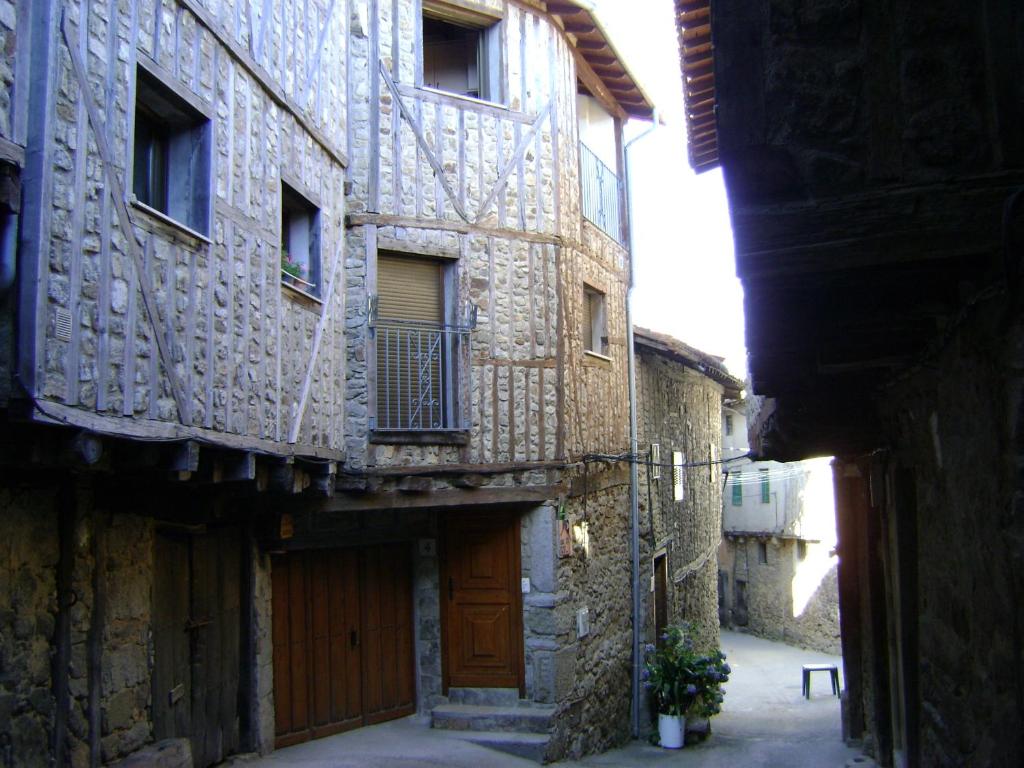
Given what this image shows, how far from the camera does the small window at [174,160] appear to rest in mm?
5809

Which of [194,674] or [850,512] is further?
[850,512]

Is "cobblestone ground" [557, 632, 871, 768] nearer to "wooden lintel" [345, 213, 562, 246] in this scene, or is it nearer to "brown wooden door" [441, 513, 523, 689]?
"brown wooden door" [441, 513, 523, 689]

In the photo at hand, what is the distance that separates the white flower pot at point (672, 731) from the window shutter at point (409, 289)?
550 centimetres

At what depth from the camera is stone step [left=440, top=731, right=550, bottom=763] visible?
907cm

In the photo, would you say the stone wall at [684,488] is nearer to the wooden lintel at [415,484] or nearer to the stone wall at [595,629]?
the stone wall at [595,629]

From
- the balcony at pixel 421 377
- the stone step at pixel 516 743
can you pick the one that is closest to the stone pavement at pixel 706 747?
the stone step at pixel 516 743

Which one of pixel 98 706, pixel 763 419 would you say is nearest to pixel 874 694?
pixel 763 419

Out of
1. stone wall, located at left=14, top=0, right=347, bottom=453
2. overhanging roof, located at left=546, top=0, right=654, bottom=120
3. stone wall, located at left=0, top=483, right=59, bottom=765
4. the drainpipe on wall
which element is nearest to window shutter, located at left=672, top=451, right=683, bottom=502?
the drainpipe on wall

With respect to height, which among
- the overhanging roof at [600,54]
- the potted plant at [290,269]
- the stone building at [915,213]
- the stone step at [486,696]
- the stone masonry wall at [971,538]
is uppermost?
the overhanging roof at [600,54]

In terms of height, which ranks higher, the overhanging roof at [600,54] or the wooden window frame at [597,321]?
the overhanging roof at [600,54]

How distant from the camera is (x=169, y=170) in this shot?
6.02 metres

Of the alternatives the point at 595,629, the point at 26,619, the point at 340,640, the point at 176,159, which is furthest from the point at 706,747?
the point at 176,159

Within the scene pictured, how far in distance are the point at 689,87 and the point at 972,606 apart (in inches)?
238

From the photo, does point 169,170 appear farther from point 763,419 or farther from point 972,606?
point 972,606
